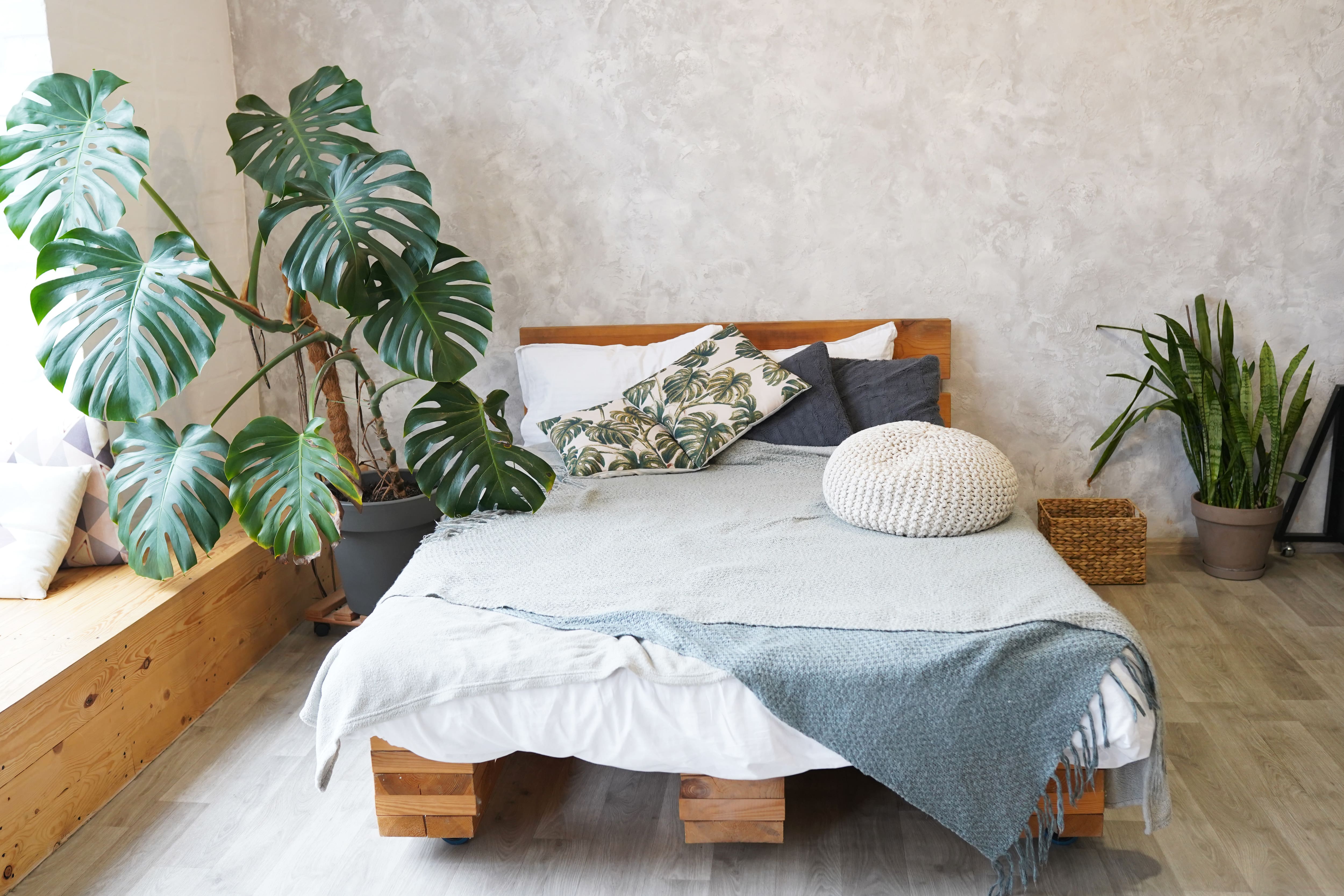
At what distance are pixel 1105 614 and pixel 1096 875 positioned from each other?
483mm

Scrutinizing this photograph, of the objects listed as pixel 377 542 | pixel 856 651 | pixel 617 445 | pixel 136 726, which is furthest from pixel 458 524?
pixel 856 651

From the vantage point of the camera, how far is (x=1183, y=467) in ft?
11.0

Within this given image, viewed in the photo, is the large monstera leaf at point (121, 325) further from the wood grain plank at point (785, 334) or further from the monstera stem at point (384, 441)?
the wood grain plank at point (785, 334)

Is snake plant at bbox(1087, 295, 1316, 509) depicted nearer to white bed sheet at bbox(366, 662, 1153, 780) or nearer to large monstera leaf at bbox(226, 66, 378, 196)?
white bed sheet at bbox(366, 662, 1153, 780)

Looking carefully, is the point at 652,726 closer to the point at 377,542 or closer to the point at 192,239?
the point at 377,542

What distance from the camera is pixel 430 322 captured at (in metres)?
2.50

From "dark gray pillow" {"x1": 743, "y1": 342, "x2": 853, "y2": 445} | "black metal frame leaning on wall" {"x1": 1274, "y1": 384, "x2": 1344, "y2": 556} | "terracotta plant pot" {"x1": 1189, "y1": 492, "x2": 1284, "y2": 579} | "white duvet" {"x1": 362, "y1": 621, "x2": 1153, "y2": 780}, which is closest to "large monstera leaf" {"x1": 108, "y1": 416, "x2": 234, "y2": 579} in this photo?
"white duvet" {"x1": 362, "y1": 621, "x2": 1153, "y2": 780}

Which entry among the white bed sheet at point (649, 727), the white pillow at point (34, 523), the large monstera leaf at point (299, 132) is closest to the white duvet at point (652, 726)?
the white bed sheet at point (649, 727)

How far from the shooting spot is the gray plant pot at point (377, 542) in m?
2.76

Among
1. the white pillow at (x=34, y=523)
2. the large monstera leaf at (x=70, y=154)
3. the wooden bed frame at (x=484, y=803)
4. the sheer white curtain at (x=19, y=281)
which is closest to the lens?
the wooden bed frame at (x=484, y=803)

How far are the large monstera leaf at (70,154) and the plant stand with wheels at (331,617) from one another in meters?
1.22

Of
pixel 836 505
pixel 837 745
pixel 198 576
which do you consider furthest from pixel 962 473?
pixel 198 576

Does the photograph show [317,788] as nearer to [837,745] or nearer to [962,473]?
[837,745]

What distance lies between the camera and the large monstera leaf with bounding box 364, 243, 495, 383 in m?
2.49
